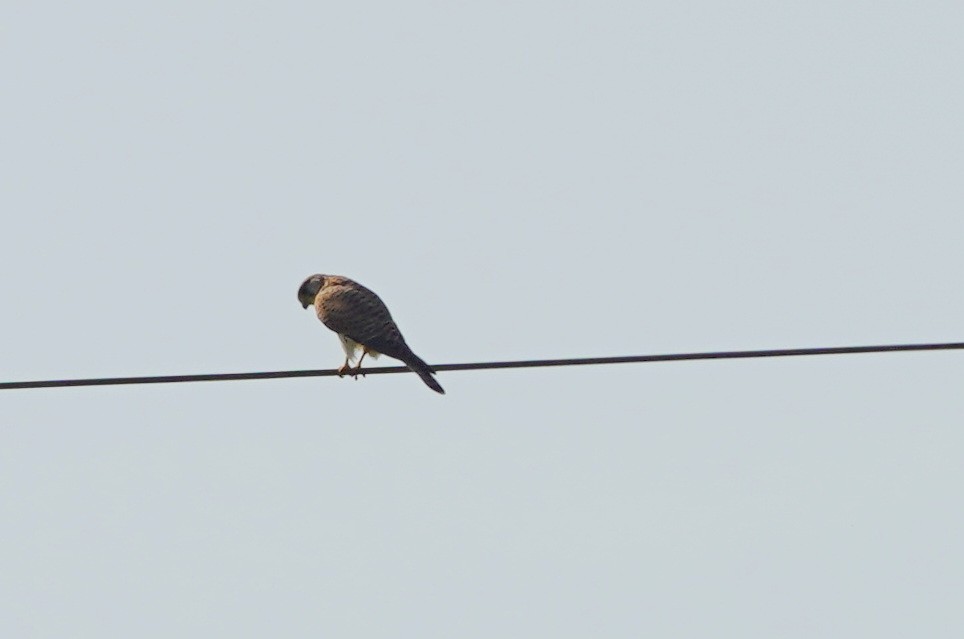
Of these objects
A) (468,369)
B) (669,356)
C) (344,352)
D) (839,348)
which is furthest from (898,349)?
(344,352)

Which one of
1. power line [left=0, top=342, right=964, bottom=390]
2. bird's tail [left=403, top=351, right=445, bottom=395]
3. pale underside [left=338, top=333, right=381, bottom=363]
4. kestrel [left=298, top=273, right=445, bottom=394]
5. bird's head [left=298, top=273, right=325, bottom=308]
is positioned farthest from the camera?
bird's head [left=298, top=273, right=325, bottom=308]

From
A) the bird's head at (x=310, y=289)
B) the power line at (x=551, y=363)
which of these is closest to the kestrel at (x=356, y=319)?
the bird's head at (x=310, y=289)

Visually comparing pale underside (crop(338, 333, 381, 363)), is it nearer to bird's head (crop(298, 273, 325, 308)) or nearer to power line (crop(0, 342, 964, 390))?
bird's head (crop(298, 273, 325, 308))

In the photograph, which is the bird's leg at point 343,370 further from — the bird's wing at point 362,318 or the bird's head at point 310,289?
the bird's head at point 310,289

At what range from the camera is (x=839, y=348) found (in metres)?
10.7

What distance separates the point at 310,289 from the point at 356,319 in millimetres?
1928

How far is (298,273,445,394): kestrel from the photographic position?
15141mm

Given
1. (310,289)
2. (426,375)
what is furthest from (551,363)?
(310,289)

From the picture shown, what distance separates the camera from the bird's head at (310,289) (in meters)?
18.0

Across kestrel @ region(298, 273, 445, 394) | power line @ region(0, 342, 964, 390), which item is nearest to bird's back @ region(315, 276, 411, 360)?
kestrel @ region(298, 273, 445, 394)

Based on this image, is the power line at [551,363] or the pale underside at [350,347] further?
the pale underside at [350,347]

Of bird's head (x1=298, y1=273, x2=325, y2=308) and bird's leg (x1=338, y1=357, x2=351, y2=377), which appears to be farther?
bird's head (x1=298, y1=273, x2=325, y2=308)

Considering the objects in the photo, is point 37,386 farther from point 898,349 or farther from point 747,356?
point 898,349

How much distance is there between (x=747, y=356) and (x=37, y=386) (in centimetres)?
403
